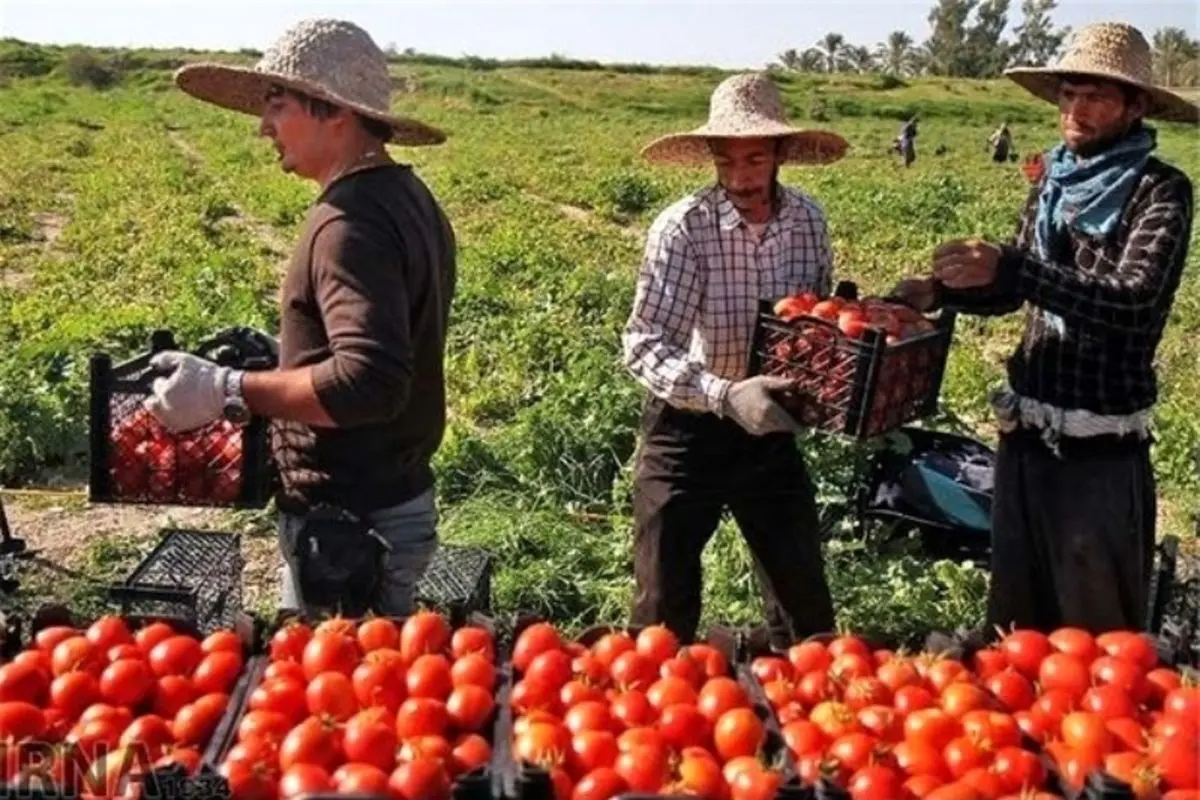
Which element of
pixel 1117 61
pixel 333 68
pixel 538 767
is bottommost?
→ pixel 538 767

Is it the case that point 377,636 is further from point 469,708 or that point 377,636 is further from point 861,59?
point 861,59

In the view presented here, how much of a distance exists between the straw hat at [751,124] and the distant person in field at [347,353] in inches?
32.2

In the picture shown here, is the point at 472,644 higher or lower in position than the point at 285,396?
lower

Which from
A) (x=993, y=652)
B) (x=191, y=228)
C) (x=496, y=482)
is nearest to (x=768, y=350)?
(x=993, y=652)

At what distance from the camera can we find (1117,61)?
3260 millimetres

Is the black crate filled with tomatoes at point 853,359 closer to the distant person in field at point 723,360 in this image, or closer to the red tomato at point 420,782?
the distant person in field at point 723,360

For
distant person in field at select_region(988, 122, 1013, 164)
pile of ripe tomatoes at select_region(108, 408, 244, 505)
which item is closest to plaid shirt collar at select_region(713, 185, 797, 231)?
pile of ripe tomatoes at select_region(108, 408, 244, 505)

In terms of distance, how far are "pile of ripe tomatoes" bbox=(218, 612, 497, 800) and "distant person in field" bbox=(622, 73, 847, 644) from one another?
1.20m

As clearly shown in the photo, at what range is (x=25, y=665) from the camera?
238 cm

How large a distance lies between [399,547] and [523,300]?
784 cm

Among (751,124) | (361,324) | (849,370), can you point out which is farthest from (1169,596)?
(361,324)

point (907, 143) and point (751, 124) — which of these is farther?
point (907, 143)

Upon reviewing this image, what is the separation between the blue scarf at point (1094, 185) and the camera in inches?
128

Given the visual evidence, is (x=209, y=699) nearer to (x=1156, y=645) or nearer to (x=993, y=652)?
(x=993, y=652)
